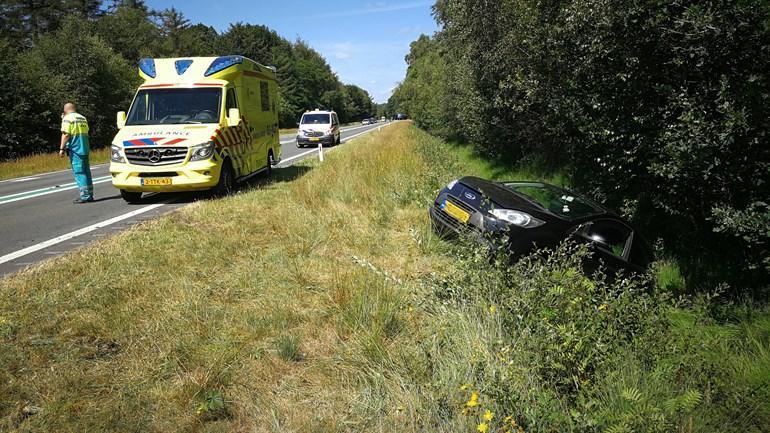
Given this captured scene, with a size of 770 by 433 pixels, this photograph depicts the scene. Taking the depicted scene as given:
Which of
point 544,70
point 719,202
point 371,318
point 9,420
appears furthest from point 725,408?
point 544,70

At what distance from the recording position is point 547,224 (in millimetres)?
4949

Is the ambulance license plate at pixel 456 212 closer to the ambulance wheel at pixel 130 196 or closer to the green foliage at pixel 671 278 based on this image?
the green foliage at pixel 671 278

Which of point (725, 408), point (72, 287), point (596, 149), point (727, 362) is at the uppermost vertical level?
point (596, 149)

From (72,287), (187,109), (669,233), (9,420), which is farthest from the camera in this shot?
(187,109)

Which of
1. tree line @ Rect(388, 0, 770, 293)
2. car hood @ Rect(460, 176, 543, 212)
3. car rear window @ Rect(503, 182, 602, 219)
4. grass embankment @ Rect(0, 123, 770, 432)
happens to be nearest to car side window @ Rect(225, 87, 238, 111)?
grass embankment @ Rect(0, 123, 770, 432)

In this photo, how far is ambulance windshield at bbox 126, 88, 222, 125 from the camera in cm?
880

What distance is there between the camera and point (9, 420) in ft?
7.89

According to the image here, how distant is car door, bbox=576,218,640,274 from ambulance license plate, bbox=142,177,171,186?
684cm

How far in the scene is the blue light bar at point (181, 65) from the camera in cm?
928

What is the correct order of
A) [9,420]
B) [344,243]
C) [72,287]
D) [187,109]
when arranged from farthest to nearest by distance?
[187,109], [344,243], [72,287], [9,420]

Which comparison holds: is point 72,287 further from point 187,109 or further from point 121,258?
point 187,109

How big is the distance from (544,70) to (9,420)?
28.1 feet

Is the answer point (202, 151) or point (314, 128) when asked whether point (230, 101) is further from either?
point (314, 128)

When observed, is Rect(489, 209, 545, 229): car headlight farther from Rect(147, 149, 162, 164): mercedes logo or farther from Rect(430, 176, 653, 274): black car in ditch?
Rect(147, 149, 162, 164): mercedes logo
